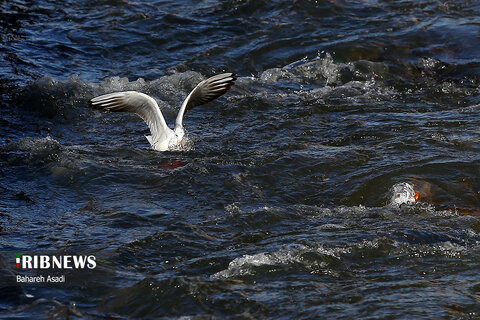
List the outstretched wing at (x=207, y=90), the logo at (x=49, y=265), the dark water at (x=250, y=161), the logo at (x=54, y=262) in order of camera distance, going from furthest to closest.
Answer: the outstretched wing at (x=207, y=90), the logo at (x=54, y=262), the logo at (x=49, y=265), the dark water at (x=250, y=161)

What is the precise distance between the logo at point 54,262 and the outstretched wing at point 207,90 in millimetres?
3212

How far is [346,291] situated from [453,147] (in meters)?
3.57

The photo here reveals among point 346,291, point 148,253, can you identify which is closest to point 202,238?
point 148,253

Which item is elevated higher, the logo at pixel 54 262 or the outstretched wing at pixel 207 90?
the outstretched wing at pixel 207 90

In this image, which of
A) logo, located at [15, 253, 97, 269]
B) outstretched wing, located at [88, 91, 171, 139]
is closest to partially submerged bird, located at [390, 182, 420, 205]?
outstretched wing, located at [88, 91, 171, 139]

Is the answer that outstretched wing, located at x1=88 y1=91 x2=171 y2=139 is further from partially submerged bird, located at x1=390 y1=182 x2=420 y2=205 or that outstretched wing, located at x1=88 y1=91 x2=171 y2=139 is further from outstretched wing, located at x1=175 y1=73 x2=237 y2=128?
partially submerged bird, located at x1=390 y1=182 x2=420 y2=205

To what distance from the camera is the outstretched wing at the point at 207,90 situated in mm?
9741

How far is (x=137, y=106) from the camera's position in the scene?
10008 mm

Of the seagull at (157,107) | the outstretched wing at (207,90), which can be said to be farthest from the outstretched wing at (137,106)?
the outstretched wing at (207,90)

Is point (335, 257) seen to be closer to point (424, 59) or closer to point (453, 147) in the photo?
point (453, 147)

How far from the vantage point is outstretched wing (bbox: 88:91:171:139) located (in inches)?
376

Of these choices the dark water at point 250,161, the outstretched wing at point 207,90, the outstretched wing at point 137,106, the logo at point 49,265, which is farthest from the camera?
the outstretched wing at point 207,90

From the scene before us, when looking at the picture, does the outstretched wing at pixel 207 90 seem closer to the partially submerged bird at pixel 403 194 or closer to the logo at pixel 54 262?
the partially submerged bird at pixel 403 194

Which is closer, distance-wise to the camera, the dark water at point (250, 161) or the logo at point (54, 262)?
the dark water at point (250, 161)
